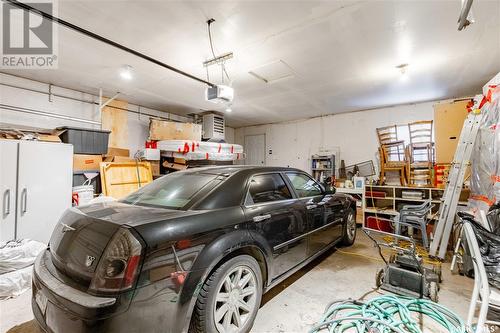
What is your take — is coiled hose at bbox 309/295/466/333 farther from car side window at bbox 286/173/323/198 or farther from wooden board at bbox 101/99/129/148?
wooden board at bbox 101/99/129/148

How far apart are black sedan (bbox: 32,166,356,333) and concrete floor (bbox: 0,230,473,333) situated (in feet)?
0.88

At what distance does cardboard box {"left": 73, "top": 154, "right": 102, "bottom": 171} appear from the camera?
416 centimetres

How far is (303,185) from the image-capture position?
9.57ft

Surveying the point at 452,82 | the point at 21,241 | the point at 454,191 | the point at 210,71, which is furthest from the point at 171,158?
the point at 452,82

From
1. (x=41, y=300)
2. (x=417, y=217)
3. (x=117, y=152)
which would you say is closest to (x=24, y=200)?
(x=117, y=152)

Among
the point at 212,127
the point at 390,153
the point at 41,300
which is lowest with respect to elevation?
the point at 41,300

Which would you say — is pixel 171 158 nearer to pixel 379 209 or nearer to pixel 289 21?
pixel 289 21

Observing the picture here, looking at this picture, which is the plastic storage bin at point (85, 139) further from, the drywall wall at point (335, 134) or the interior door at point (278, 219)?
the drywall wall at point (335, 134)

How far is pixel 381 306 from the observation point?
215 cm

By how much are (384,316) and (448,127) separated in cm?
400

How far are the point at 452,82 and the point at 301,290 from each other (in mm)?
4648

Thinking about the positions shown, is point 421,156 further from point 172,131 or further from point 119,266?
point 119,266

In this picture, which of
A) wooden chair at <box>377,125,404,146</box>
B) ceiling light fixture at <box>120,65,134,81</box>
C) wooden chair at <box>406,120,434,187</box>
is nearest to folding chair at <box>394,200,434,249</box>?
wooden chair at <box>406,120,434,187</box>

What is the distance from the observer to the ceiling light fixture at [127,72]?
3.73 meters
